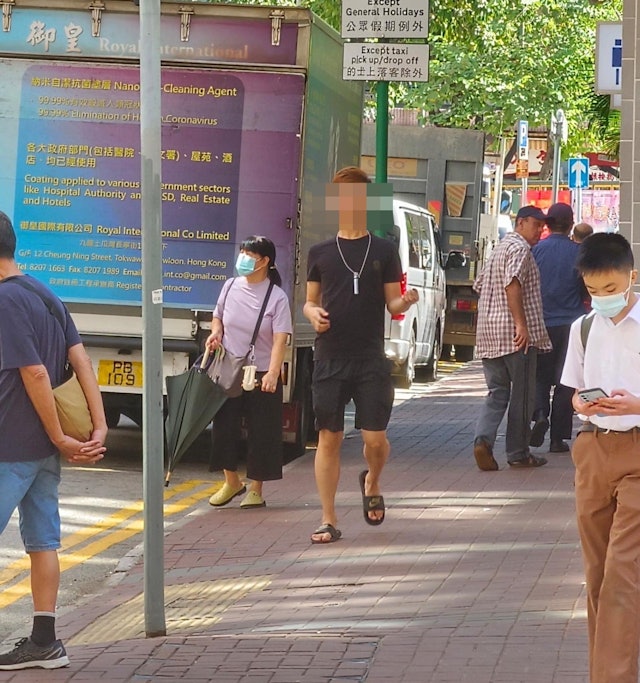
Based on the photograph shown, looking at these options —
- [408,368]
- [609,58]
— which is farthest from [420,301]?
[609,58]

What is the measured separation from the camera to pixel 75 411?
6.14 metres

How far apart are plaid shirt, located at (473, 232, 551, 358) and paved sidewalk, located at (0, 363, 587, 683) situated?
92 centimetres

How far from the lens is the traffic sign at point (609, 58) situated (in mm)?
11164

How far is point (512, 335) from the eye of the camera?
38.9ft

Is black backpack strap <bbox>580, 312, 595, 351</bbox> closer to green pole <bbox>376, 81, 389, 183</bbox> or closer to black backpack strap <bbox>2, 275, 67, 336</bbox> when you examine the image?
black backpack strap <bbox>2, 275, 67, 336</bbox>

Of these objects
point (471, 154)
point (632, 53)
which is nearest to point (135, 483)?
point (632, 53)

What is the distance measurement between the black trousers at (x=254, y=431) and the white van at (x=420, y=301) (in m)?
7.42

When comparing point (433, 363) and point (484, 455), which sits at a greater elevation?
point (433, 363)

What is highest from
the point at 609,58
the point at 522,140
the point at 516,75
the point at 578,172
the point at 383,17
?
the point at 516,75

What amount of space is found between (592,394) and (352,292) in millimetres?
3845

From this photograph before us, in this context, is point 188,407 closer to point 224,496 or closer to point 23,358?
point 224,496

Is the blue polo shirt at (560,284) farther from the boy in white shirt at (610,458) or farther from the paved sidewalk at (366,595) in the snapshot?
the boy in white shirt at (610,458)

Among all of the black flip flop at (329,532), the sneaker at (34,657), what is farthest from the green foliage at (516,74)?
the sneaker at (34,657)

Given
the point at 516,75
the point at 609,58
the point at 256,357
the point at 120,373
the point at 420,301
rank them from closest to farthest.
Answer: the point at 256,357, the point at 609,58, the point at 120,373, the point at 420,301, the point at 516,75
